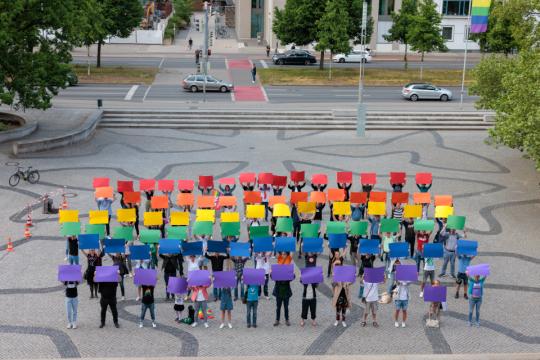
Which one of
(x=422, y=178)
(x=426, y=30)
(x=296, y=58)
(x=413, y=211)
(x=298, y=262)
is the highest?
(x=426, y=30)

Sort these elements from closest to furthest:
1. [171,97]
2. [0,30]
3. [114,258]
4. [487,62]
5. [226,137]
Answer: [114,258] → [0,30] → [487,62] → [226,137] → [171,97]

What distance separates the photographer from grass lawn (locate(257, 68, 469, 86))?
52.6 meters

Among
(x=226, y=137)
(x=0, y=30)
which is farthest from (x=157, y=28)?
(x=0, y=30)

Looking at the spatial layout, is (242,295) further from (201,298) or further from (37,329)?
(37,329)

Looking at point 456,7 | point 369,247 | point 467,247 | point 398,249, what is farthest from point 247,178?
point 456,7

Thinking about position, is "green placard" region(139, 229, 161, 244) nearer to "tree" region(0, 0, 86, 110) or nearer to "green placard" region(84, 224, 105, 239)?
"green placard" region(84, 224, 105, 239)

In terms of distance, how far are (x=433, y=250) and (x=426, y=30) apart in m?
40.6

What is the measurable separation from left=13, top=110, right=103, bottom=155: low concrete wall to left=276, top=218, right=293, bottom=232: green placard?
17.2 metres

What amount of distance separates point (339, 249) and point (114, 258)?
5.38 metres

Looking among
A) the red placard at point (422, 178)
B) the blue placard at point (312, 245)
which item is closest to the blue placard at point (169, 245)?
the blue placard at point (312, 245)

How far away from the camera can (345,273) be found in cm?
1515

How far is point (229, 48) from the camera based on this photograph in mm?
76000

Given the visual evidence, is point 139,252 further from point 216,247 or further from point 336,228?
point 336,228

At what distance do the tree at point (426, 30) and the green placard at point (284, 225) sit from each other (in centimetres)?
3911
